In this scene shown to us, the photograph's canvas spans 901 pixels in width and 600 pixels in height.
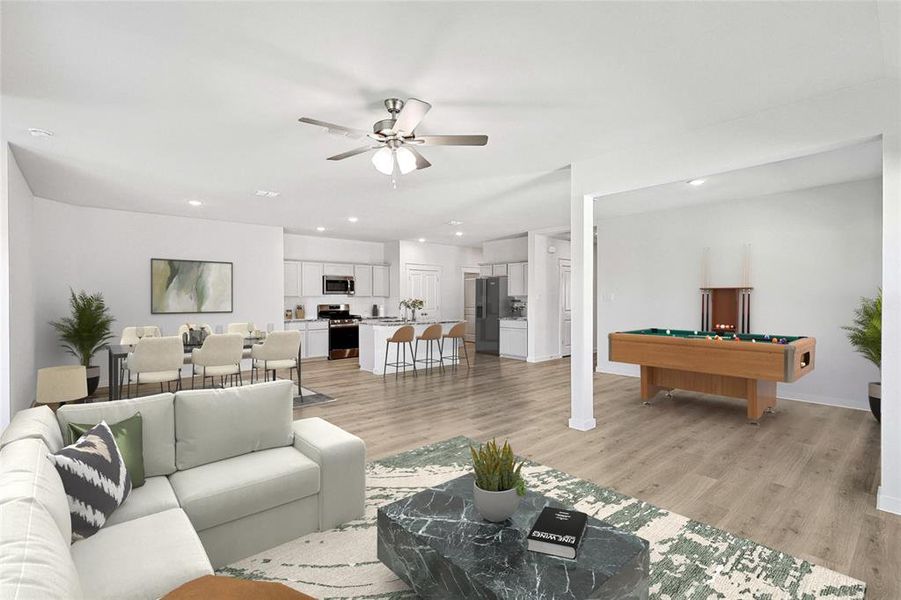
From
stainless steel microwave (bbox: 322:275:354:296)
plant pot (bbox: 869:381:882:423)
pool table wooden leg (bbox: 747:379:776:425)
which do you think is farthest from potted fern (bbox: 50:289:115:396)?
plant pot (bbox: 869:381:882:423)

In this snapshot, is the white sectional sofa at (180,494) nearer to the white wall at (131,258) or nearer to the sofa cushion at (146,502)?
the sofa cushion at (146,502)

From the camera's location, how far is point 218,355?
207 inches

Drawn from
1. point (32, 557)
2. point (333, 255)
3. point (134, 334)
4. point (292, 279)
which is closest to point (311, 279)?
point (292, 279)

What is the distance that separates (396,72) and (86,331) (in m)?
5.93

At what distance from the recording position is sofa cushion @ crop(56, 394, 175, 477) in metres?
2.26

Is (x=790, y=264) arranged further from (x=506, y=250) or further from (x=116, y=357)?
(x=116, y=357)

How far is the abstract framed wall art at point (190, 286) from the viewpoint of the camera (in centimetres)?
720

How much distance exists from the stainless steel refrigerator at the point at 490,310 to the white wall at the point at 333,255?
206 cm

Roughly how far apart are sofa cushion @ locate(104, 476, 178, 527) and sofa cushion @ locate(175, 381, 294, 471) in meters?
0.23

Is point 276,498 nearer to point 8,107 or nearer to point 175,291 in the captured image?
point 8,107

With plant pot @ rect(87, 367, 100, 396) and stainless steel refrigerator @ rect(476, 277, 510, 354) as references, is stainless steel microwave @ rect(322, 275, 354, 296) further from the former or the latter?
plant pot @ rect(87, 367, 100, 396)

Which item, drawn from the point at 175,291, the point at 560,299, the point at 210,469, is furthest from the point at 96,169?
the point at 560,299

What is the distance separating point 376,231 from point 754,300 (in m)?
6.57

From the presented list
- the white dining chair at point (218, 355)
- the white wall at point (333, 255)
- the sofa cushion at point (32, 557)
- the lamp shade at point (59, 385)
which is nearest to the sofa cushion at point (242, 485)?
the sofa cushion at point (32, 557)
